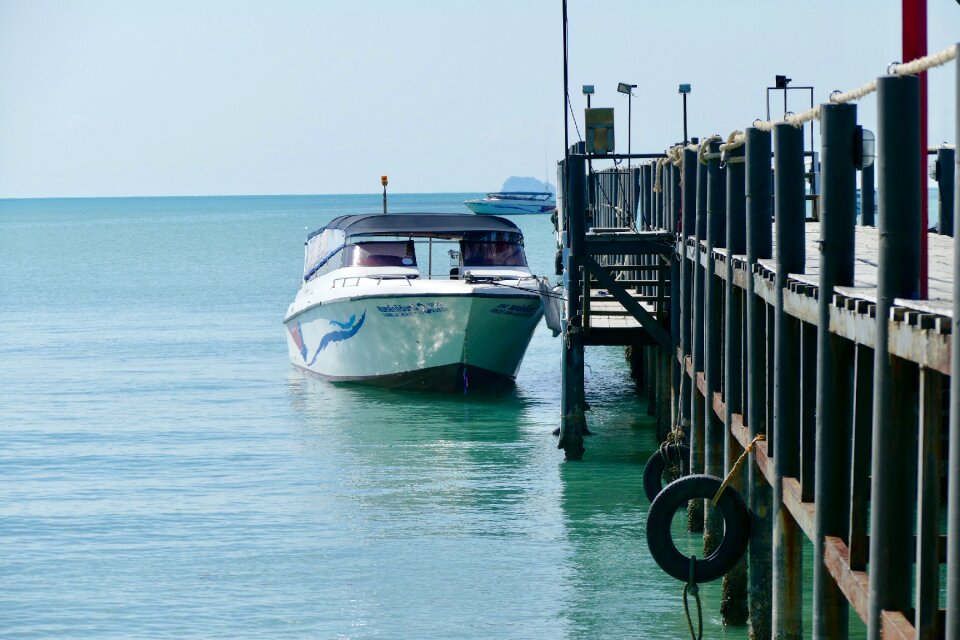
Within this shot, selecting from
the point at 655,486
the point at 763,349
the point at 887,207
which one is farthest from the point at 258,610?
the point at 887,207

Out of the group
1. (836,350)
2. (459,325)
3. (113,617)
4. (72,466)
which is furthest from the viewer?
(459,325)

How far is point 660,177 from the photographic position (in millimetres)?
17094

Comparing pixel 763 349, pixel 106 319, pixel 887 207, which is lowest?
pixel 106 319

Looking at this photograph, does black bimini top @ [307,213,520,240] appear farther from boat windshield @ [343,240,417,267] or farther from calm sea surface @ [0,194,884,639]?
calm sea surface @ [0,194,884,639]

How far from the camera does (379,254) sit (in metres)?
24.8

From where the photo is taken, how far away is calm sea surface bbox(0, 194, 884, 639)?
12.6 metres

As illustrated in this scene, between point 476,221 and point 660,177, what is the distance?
8798 mm

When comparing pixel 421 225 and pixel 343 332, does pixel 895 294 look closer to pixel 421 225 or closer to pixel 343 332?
pixel 421 225

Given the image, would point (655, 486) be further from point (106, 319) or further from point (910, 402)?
point (106, 319)

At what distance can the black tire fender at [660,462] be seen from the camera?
13.6 metres

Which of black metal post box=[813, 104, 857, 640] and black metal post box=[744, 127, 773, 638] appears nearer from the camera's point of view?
black metal post box=[813, 104, 857, 640]

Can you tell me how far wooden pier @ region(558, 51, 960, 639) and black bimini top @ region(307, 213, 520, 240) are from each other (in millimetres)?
10282

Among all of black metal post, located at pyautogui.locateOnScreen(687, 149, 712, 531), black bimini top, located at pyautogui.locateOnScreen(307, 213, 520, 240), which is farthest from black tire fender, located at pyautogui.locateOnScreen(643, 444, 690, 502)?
black bimini top, located at pyautogui.locateOnScreen(307, 213, 520, 240)

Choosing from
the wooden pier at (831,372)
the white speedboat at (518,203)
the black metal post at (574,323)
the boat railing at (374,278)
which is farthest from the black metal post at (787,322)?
the white speedboat at (518,203)
